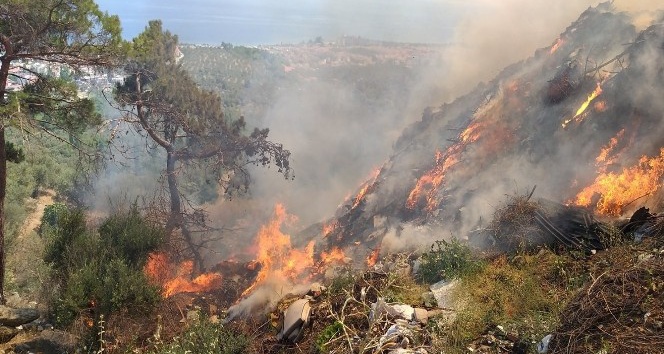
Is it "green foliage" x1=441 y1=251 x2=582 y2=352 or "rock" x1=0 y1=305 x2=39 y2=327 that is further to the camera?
"rock" x1=0 y1=305 x2=39 y2=327

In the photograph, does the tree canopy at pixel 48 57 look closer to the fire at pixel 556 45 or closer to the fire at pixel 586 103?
the fire at pixel 586 103

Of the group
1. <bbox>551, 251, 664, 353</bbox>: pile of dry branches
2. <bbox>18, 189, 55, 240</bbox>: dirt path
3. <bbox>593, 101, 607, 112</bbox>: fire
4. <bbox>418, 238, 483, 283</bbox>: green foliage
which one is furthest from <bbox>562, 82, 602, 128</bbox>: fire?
<bbox>18, 189, 55, 240</bbox>: dirt path

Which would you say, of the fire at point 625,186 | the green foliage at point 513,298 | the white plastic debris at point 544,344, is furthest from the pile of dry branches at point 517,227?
the white plastic debris at point 544,344

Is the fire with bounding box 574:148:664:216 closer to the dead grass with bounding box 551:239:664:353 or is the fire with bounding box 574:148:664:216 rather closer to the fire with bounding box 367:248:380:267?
the dead grass with bounding box 551:239:664:353

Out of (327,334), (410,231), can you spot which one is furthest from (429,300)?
(410,231)

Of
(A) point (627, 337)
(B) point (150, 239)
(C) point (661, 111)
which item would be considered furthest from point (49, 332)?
(C) point (661, 111)

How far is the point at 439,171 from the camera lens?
15.8 meters

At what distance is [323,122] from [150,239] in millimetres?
32241

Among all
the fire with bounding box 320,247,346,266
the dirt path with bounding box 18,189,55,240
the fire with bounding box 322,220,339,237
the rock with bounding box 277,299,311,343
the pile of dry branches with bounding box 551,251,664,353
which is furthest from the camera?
the dirt path with bounding box 18,189,55,240

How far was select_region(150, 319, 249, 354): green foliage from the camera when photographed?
263 inches

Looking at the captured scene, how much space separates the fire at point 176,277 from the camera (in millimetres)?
12727

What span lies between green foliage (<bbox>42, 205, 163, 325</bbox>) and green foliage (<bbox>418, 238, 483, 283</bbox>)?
6.21m

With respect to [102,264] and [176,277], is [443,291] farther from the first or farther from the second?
[176,277]

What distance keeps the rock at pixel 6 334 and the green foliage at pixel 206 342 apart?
178 inches
